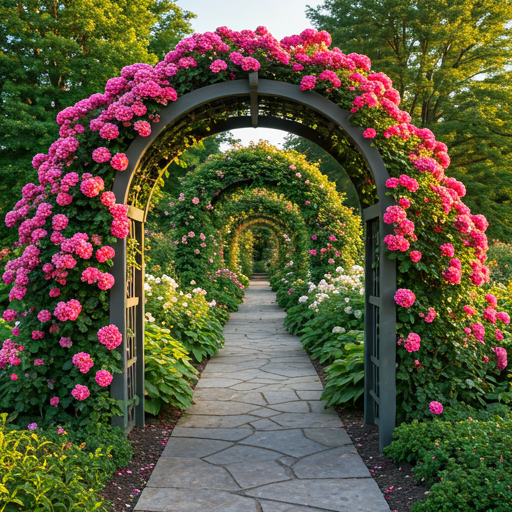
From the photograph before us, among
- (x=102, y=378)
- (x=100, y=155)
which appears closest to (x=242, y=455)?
(x=102, y=378)

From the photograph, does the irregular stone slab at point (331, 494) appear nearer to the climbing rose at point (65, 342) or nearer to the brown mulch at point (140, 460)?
the brown mulch at point (140, 460)

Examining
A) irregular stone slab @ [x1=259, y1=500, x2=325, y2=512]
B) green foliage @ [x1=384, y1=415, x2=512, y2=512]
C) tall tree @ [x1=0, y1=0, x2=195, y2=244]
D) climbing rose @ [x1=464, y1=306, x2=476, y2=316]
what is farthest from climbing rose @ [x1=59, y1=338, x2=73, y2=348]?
tall tree @ [x1=0, y1=0, x2=195, y2=244]

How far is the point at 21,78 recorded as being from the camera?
1597cm

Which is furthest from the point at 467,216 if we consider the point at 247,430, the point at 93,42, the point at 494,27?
the point at 494,27

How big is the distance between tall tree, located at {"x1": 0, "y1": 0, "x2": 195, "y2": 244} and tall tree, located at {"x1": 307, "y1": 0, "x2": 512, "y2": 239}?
8.75 metres

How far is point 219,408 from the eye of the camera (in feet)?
14.8

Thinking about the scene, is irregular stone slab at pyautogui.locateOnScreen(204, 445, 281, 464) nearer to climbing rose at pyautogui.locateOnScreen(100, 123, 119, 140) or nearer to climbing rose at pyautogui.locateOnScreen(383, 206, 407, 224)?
climbing rose at pyautogui.locateOnScreen(383, 206, 407, 224)

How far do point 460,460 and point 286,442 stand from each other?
4.74 feet

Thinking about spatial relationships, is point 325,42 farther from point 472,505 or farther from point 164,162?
point 472,505

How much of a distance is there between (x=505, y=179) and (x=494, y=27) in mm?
5565

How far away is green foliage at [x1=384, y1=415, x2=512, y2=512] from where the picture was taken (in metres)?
2.23

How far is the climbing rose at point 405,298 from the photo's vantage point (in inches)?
129

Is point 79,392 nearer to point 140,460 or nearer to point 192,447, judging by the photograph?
point 140,460

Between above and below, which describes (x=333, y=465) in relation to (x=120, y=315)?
below
